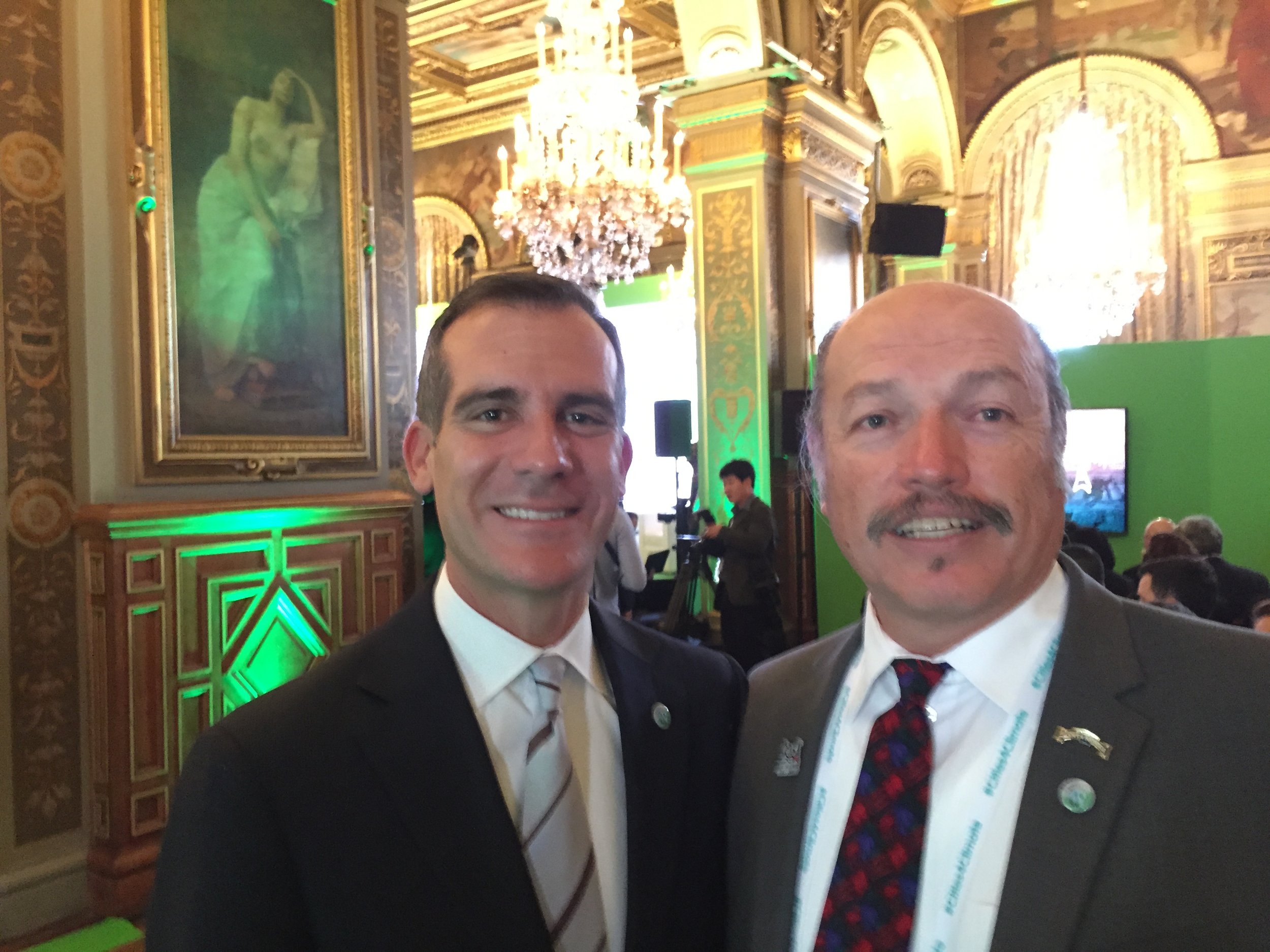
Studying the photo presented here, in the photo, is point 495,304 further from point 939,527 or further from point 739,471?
point 739,471

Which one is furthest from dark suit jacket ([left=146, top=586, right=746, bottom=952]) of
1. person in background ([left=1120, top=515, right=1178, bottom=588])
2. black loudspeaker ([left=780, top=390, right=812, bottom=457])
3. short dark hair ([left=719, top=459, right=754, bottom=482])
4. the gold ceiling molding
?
the gold ceiling molding

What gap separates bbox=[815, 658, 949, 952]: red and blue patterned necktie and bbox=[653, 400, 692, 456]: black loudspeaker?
220 inches

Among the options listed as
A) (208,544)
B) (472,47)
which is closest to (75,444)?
(208,544)

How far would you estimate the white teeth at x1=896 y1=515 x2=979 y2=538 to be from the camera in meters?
1.16

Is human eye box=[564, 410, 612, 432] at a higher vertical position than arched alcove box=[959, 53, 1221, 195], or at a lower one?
lower

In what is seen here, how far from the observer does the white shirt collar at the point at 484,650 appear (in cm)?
128

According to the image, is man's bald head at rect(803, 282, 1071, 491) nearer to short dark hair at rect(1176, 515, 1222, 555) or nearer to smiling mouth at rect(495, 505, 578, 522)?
smiling mouth at rect(495, 505, 578, 522)

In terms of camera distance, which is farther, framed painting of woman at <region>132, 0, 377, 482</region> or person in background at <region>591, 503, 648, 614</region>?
person in background at <region>591, 503, 648, 614</region>

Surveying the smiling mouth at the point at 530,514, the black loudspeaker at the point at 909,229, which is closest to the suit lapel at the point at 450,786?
the smiling mouth at the point at 530,514

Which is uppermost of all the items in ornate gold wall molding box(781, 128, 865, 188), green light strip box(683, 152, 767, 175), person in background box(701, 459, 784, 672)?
ornate gold wall molding box(781, 128, 865, 188)

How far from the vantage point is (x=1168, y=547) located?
12.6ft

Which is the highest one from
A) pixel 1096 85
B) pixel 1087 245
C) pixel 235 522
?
pixel 1096 85

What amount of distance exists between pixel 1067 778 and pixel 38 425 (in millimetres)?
3408

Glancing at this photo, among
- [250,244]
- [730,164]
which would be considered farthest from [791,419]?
[250,244]
